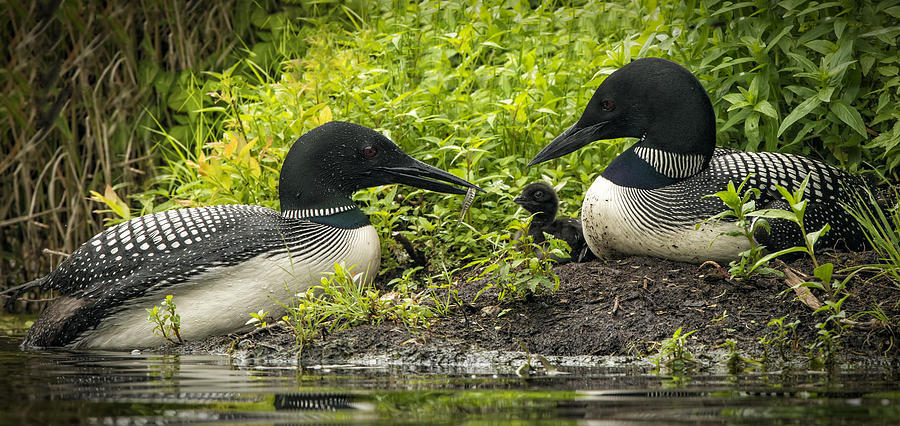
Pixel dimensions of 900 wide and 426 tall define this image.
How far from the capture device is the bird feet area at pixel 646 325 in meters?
3.55

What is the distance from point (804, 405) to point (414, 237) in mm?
3036

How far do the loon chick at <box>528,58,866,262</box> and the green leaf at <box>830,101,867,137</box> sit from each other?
0.23 m

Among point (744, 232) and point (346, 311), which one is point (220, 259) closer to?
point (346, 311)

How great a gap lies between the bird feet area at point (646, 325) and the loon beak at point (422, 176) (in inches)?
29.0

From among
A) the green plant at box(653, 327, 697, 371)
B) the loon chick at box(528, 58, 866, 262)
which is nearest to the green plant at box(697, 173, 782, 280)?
the loon chick at box(528, 58, 866, 262)

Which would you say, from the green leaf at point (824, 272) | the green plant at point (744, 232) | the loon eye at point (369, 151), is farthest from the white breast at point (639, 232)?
the loon eye at point (369, 151)

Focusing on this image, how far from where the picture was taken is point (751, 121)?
464cm

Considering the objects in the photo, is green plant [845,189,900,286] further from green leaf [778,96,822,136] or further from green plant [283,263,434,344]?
green plant [283,263,434,344]

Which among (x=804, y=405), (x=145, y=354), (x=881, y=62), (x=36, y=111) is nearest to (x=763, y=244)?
(x=881, y=62)

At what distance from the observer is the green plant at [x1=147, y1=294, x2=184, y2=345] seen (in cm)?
412

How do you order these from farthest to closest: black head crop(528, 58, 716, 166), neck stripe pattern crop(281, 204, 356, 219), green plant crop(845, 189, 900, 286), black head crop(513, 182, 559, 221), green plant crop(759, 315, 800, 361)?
black head crop(513, 182, 559, 221), neck stripe pattern crop(281, 204, 356, 219), black head crop(528, 58, 716, 166), green plant crop(845, 189, 900, 286), green plant crop(759, 315, 800, 361)

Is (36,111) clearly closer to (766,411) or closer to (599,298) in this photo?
(599,298)

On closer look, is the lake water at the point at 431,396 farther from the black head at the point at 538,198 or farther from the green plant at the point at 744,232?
the black head at the point at 538,198

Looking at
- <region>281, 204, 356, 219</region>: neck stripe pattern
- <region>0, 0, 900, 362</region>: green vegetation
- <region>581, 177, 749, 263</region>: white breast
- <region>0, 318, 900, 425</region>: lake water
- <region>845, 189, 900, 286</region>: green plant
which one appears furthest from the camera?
<region>281, 204, 356, 219</region>: neck stripe pattern
